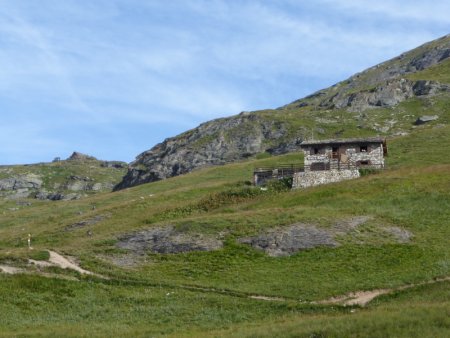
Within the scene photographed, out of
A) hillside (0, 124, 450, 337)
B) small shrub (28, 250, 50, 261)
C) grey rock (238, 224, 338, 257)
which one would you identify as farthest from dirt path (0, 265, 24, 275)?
grey rock (238, 224, 338, 257)

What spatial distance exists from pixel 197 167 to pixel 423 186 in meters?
111

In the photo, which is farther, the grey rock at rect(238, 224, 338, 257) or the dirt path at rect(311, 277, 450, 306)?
the grey rock at rect(238, 224, 338, 257)

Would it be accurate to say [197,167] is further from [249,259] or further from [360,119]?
[249,259]

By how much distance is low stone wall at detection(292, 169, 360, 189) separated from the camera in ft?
288

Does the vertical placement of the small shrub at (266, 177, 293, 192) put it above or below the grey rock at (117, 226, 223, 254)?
above

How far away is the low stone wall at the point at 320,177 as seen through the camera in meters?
87.7

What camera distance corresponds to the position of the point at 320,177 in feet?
289

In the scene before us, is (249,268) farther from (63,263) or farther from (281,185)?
(281,185)

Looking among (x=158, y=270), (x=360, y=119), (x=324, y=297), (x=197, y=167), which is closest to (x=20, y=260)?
(x=158, y=270)

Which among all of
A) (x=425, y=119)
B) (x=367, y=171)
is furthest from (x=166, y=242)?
(x=425, y=119)

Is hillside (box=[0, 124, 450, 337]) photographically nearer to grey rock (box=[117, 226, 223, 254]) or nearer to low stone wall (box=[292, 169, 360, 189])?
grey rock (box=[117, 226, 223, 254])

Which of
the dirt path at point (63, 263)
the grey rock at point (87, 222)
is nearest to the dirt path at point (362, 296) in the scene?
the dirt path at point (63, 263)

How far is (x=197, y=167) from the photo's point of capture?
598 feet

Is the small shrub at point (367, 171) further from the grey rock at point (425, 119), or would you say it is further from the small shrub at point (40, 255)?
the grey rock at point (425, 119)
